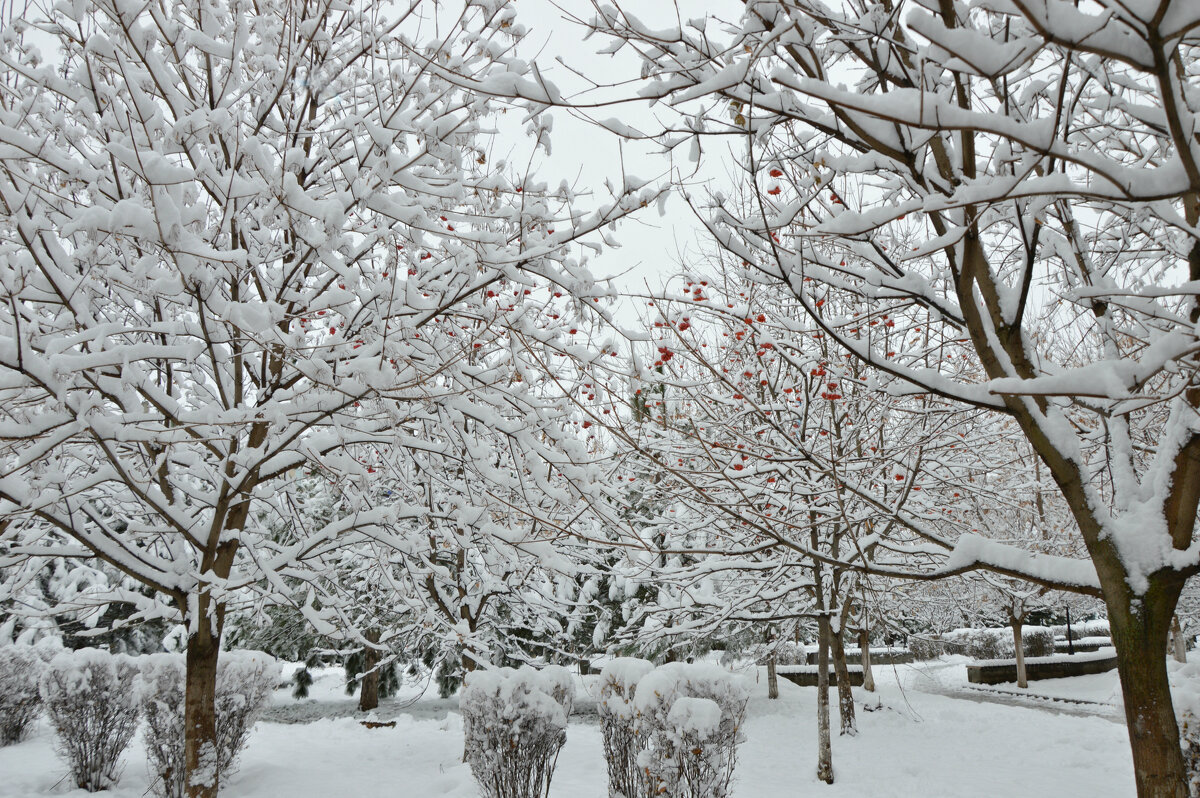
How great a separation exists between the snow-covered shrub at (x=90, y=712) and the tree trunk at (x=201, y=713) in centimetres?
352

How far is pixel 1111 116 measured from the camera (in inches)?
172

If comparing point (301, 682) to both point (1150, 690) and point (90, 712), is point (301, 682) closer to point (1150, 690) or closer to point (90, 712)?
point (90, 712)

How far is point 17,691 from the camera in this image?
9.04 m

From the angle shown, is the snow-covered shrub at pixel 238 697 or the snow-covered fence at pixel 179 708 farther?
the snow-covered shrub at pixel 238 697

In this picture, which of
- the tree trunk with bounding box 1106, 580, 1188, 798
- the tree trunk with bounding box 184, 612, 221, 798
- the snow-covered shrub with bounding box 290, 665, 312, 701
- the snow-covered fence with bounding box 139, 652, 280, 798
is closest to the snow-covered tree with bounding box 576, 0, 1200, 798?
the tree trunk with bounding box 1106, 580, 1188, 798

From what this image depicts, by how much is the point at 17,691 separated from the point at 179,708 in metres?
4.14

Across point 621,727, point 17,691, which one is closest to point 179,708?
point 17,691

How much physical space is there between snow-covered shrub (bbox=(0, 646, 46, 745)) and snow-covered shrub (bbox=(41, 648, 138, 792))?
225 centimetres

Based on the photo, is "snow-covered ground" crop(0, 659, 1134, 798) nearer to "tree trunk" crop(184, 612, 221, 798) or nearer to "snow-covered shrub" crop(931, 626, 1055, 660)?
"tree trunk" crop(184, 612, 221, 798)

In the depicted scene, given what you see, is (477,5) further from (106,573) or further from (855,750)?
(106,573)

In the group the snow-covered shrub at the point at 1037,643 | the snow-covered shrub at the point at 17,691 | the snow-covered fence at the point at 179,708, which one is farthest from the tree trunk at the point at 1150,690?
the snow-covered shrub at the point at 1037,643

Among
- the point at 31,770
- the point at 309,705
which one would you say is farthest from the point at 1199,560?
the point at 309,705

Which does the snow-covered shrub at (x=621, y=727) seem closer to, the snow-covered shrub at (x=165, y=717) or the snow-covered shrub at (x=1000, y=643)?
the snow-covered shrub at (x=165, y=717)

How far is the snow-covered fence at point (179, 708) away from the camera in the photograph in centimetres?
668
